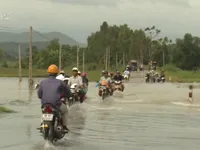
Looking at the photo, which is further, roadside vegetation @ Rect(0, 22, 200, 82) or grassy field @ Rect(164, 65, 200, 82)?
roadside vegetation @ Rect(0, 22, 200, 82)

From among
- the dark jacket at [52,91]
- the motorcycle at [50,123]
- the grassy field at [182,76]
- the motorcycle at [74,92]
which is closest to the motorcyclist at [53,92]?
the dark jacket at [52,91]

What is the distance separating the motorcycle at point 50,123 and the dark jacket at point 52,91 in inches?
6.0

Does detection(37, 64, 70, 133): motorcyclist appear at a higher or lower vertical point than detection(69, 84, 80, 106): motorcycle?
higher

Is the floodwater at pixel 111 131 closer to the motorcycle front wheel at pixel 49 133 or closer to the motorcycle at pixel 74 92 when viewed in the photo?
the motorcycle front wheel at pixel 49 133

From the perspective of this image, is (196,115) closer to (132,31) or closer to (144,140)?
(144,140)

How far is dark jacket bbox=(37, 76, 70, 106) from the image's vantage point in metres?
10.7

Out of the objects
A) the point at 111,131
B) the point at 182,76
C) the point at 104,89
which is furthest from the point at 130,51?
the point at 111,131

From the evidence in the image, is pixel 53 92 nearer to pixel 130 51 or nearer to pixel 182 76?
pixel 182 76

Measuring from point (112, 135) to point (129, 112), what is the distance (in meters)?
7.12

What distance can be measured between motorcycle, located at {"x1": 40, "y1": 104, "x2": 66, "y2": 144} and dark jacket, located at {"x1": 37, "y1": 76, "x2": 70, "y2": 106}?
0.15 m

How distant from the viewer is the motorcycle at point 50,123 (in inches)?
411

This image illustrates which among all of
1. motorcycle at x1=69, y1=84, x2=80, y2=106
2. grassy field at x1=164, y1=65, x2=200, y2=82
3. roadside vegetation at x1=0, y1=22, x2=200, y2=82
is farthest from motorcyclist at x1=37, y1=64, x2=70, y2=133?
roadside vegetation at x1=0, y1=22, x2=200, y2=82

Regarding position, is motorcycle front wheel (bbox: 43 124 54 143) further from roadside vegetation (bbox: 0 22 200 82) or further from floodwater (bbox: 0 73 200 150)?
roadside vegetation (bbox: 0 22 200 82)

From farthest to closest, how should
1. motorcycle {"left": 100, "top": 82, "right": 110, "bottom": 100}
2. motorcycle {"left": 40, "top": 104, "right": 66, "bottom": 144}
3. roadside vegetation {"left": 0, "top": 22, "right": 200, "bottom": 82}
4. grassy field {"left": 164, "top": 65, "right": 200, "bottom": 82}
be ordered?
roadside vegetation {"left": 0, "top": 22, "right": 200, "bottom": 82}, grassy field {"left": 164, "top": 65, "right": 200, "bottom": 82}, motorcycle {"left": 100, "top": 82, "right": 110, "bottom": 100}, motorcycle {"left": 40, "top": 104, "right": 66, "bottom": 144}
